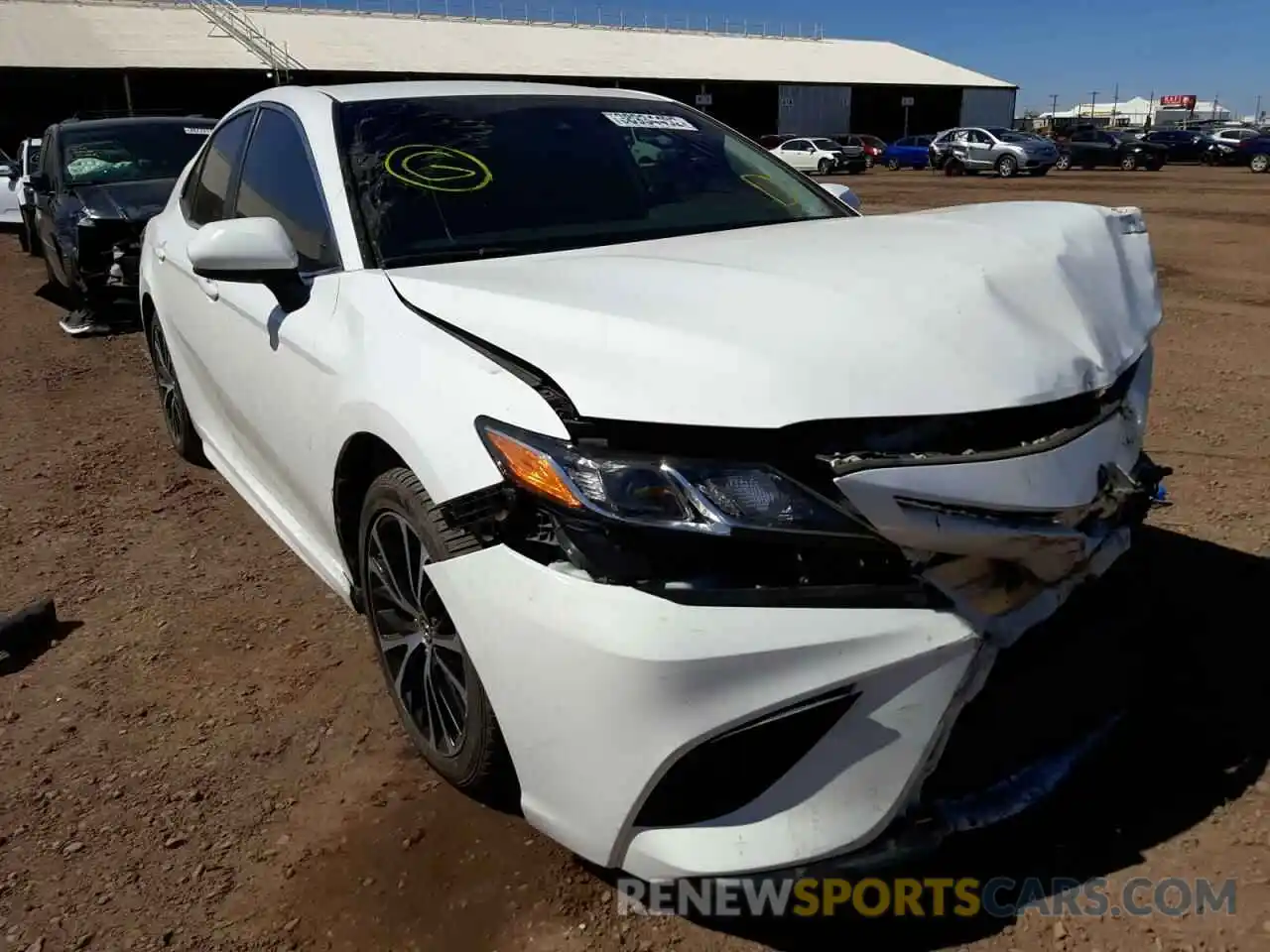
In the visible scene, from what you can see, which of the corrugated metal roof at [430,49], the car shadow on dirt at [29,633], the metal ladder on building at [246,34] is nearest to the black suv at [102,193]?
the car shadow on dirt at [29,633]

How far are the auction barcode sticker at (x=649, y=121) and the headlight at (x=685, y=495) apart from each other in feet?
6.23

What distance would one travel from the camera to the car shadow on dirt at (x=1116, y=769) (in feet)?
6.84

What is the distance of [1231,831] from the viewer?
7.48 ft

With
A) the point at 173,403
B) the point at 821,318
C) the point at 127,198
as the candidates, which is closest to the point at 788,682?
the point at 821,318

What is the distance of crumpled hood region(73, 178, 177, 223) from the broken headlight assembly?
759 cm

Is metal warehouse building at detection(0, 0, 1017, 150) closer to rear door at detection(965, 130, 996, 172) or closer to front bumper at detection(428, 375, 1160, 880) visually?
rear door at detection(965, 130, 996, 172)

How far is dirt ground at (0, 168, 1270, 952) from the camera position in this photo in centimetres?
216

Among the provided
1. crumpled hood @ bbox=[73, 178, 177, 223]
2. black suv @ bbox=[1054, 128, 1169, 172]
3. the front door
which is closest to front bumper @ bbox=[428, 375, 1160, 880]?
the front door

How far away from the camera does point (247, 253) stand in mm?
2635

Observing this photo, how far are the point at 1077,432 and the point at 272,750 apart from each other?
6.99ft

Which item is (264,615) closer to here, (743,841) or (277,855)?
(277,855)

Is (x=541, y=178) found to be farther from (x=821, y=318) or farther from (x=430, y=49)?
(x=430, y=49)

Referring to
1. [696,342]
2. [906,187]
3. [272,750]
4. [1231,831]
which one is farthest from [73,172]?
[906,187]

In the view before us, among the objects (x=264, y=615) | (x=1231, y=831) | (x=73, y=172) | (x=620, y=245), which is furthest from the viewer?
(x=73, y=172)
